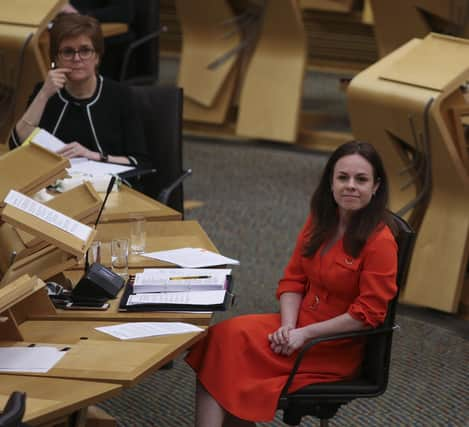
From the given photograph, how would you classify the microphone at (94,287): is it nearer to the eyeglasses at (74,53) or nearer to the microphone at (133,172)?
the microphone at (133,172)

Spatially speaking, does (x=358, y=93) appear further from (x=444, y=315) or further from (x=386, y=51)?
(x=386, y=51)

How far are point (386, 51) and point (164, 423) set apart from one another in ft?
13.6

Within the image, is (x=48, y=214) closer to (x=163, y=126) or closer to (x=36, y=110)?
(x=36, y=110)

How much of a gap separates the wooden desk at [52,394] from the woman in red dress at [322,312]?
600mm

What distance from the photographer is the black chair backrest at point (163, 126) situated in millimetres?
4578

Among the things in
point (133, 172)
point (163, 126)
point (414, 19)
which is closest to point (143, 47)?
point (414, 19)

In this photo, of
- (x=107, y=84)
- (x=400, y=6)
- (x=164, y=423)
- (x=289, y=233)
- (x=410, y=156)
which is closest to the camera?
(x=164, y=423)

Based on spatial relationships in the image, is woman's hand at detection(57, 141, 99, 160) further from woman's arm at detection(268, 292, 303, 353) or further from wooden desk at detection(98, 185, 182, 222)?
woman's arm at detection(268, 292, 303, 353)

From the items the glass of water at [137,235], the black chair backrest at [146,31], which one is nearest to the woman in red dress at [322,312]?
the glass of water at [137,235]

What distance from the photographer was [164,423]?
12.5 ft

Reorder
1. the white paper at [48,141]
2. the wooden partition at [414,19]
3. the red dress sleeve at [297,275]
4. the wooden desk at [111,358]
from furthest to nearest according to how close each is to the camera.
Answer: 1. the wooden partition at [414,19]
2. the white paper at [48,141]
3. the red dress sleeve at [297,275]
4. the wooden desk at [111,358]

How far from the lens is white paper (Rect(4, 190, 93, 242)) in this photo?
2.81 metres

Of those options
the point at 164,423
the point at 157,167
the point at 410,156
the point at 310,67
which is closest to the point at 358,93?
the point at 410,156

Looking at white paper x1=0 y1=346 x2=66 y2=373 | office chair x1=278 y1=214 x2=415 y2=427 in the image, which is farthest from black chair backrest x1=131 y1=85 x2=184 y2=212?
white paper x1=0 y1=346 x2=66 y2=373
